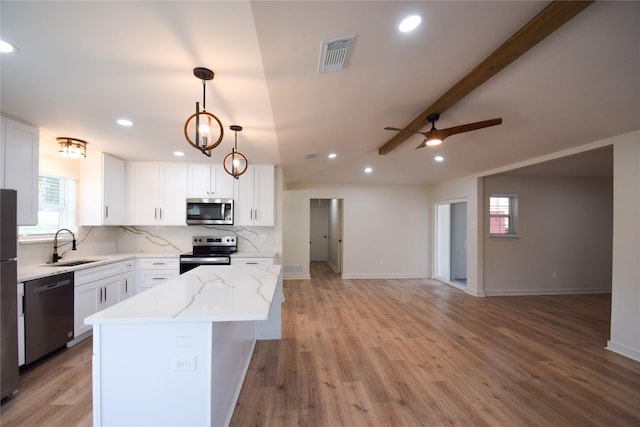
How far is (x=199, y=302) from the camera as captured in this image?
161 centimetres

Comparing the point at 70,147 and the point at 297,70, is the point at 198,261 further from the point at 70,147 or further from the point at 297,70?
the point at 297,70

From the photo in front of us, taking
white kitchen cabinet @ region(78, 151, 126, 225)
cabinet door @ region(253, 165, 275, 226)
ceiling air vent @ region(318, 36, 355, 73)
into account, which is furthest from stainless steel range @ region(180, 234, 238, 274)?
ceiling air vent @ region(318, 36, 355, 73)

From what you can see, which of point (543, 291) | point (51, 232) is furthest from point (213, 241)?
point (543, 291)

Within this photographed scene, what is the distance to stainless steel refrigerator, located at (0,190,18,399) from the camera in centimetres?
198

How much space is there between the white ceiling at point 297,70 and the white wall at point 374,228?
3.25 m

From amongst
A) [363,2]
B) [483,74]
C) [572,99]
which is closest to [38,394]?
[363,2]

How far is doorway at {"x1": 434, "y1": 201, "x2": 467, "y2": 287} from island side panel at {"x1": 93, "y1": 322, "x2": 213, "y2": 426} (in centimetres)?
589

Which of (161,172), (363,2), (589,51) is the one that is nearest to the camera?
(363,2)

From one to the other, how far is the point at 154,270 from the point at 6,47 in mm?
3242

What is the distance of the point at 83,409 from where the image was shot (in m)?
1.95

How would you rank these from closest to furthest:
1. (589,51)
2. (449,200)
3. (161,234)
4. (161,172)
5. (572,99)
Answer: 1. (589,51)
2. (572,99)
3. (161,172)
4. (161,234)
5. (449,200)

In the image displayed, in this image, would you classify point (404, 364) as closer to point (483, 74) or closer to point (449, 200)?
point (483, 74)

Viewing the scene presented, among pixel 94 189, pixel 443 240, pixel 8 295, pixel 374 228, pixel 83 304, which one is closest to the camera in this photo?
pixel 8 295

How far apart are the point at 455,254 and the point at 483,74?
5.18 metres
